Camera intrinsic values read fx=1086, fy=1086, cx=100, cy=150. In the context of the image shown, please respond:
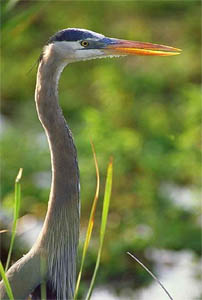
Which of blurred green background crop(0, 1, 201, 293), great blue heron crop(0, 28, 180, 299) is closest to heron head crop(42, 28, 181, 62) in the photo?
great blue heron crop(0, 28, 180, 299)

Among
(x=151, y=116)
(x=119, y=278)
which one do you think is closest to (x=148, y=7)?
(x=151, y=116)

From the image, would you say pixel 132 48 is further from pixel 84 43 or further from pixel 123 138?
pixel 123 138

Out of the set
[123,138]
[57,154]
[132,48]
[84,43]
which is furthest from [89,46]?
[123,138]

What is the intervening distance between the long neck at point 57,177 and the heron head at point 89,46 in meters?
0.04

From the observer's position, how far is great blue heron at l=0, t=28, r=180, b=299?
3.15 metres

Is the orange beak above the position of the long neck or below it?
above

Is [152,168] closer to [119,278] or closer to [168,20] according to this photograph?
[119,278]

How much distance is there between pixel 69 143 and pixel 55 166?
0.26ft

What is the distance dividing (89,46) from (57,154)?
1.09 feet

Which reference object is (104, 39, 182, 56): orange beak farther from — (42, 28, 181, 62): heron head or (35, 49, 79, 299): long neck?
(35, 49, 79, 299): long neck

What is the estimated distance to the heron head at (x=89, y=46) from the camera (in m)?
3.17

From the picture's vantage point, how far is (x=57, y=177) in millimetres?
3176

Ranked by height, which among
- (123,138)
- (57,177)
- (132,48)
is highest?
(132,48)

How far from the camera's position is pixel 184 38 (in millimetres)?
8195
